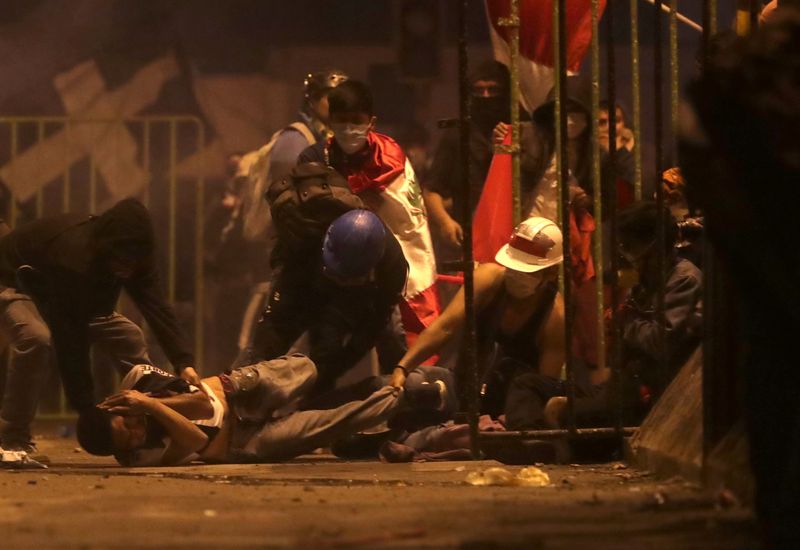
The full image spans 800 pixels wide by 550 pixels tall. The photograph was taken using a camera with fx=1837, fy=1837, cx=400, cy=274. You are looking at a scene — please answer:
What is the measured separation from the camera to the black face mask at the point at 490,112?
8.32 meters

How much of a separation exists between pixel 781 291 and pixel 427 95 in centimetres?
837

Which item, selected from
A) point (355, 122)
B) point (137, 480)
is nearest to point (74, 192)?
point (355, 122)

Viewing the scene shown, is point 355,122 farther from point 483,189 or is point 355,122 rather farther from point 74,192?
point 74,192

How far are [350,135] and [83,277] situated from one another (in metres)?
1.29

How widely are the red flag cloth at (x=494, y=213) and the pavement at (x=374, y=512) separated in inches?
60.4

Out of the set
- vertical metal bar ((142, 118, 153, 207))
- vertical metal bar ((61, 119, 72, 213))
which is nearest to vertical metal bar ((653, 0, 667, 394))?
vertical metal bar ((142, 118, 153, 207))

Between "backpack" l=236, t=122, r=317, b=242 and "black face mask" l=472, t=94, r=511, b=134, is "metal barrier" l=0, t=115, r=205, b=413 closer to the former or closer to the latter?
"backpack" l=236, t=122, r=317, b=242

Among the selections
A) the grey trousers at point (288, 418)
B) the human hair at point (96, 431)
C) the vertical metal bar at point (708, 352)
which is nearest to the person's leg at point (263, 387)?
the grey trousers at point (288, 418)

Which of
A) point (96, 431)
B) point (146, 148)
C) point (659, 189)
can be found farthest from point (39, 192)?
point (659, 189)

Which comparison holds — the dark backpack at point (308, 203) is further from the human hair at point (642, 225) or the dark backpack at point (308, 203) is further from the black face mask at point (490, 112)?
the human hair at point (642, 225)

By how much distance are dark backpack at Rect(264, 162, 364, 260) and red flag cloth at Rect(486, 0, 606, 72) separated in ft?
3.08

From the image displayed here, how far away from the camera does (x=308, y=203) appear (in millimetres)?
7445

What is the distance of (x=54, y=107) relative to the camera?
497 inches

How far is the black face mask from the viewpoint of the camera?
328 inches
